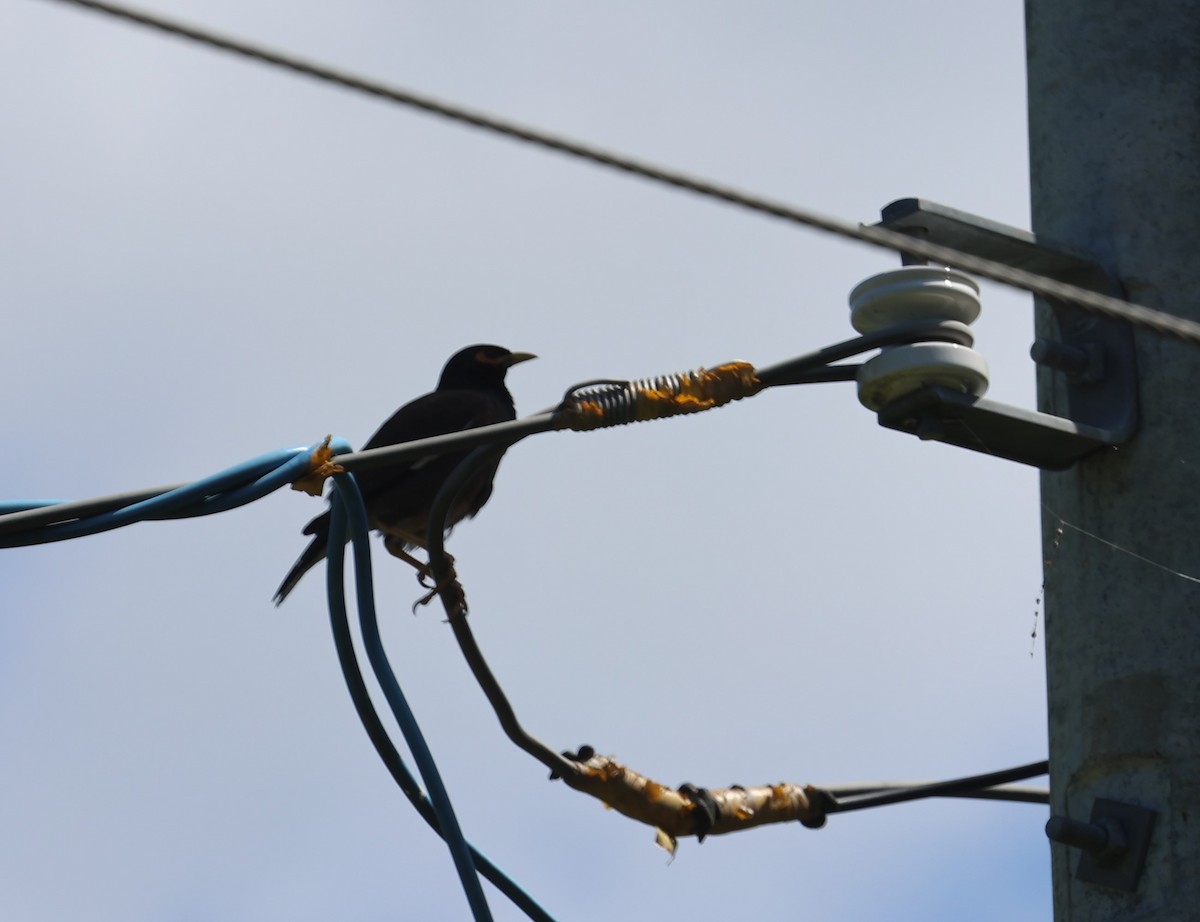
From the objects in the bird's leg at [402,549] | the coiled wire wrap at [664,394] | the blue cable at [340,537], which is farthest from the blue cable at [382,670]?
the bird's leg at [402,549]

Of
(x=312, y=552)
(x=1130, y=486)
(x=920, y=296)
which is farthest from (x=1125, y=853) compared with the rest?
(x=312, y=552)

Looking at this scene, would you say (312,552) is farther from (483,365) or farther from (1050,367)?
(1050,367)

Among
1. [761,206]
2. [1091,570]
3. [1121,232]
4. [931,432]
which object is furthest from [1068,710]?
[761,206]

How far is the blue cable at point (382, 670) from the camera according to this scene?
3691 mm

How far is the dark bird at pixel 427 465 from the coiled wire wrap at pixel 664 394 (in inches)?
125

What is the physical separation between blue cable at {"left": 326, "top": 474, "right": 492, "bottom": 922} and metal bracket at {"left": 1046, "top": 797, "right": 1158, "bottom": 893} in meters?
1.01

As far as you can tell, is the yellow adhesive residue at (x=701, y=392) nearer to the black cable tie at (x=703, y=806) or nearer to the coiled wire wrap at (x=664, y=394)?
the coiled wire wrap at (x=664, y=394)

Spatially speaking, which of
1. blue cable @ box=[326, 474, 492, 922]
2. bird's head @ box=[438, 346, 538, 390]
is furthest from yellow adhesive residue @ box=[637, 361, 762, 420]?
bird's head @ box=[438, 346, 538, 390]

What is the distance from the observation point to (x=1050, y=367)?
12.5 feet

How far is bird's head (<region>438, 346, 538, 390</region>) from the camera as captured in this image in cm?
926

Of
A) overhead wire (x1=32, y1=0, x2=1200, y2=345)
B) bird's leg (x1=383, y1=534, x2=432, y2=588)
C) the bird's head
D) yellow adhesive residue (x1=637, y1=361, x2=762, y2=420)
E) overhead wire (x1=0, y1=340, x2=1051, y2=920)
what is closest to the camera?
overhead wire (x1=32, y1=0, x2=1200, y2=345)

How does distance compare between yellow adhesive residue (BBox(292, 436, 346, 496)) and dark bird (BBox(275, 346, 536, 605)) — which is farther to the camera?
dark bird (BBox(275, 346, 536, 605))

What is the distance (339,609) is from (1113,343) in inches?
58.6

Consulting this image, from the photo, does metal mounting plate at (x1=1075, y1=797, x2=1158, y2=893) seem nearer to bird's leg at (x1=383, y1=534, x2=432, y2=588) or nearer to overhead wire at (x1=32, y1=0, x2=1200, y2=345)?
overhead wire at (x1=32, y1=0, x2=1200, y2=345)
